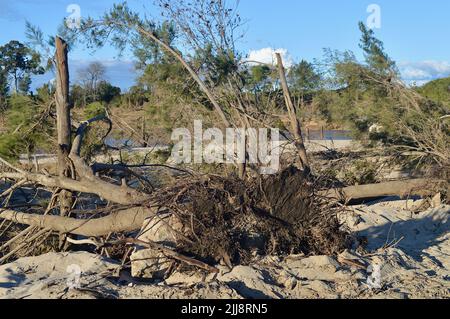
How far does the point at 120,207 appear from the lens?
267 inches

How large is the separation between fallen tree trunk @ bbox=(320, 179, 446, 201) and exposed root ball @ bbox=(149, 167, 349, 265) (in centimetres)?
98

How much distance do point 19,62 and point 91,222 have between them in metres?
9.17

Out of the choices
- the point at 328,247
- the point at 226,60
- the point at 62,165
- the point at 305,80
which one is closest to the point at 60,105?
the point at 62,165

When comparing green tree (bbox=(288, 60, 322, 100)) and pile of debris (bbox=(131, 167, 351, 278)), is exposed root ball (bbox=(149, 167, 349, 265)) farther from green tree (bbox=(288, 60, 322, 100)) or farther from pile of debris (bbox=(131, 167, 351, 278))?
green tree (bbox=(288, 60, 322, 100))

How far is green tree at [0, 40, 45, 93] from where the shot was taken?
342 inches

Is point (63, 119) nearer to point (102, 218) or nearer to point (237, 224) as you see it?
point (102, 218)

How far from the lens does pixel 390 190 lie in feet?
30.3

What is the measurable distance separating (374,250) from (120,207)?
10.2 feet

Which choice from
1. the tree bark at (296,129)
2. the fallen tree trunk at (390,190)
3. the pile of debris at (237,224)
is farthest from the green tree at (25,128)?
the fallen tree trunk at (390,190)

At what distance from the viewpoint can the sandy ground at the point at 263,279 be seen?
543 centimetres

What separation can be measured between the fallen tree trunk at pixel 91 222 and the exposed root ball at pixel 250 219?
0.39 meters

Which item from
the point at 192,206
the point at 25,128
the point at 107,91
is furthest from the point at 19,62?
the point at 192,206
